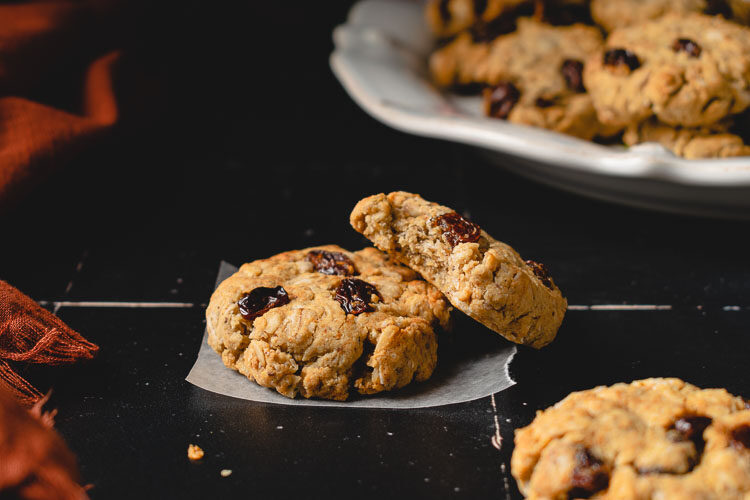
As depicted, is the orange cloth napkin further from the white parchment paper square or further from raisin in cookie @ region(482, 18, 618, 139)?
raisin in cookie @ region(482, 18, 618, 139)

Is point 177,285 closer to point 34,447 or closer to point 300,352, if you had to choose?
point 300,352

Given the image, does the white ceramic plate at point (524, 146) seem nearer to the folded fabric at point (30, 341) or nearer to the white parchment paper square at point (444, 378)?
the white parchment paper square at point (444, 378)

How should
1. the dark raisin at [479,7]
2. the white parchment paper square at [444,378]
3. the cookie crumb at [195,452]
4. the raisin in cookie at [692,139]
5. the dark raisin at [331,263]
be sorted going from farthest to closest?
the dark raisin at [479,7], the raisin in cookie at [692,139], the dark raisin at [331,263], the white parchment paper square at [444,378], the cookie crumb at [195,452]

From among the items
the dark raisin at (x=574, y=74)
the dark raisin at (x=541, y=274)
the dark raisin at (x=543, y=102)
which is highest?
the dark raisin at (x=574, y=74)

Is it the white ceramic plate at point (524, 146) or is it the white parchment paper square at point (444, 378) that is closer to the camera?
the white parchment paper square at point (444, 378)

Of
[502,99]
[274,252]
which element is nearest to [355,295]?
[274,252]

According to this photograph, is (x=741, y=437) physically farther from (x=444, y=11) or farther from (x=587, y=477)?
(x=444, y=11)

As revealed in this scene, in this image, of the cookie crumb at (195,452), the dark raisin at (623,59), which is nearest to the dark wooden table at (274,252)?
the cookie crumb at (195,452)

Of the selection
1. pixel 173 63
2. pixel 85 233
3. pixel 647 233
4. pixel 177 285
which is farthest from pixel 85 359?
pixel 173 63
